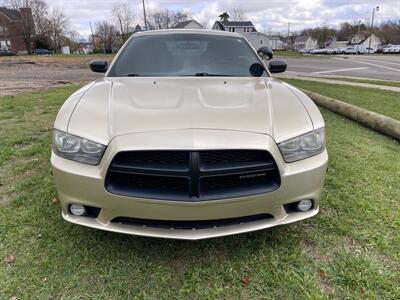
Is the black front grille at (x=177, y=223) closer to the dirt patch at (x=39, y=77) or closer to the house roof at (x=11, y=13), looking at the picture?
the dirt patch at (x=39, y=77)

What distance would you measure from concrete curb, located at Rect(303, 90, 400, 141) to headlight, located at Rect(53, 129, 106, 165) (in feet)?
14.8

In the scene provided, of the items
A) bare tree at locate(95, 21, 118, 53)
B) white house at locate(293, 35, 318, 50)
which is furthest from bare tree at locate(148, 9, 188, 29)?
white house at locate(293, 35, 318, 50)

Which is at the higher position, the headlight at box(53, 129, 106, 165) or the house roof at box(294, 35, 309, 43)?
the house roof at box(294, 35, 309, 43)

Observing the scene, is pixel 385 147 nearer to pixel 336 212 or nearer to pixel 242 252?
pixel 336 212

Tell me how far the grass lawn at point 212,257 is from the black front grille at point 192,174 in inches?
22.0

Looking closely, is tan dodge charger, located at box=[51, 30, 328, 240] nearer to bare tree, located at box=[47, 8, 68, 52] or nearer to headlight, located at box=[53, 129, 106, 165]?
headlight, located at box=[53, 129, 106, 165]

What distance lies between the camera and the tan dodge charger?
5.92 feet

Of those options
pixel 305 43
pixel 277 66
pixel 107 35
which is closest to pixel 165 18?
pixel 107 35

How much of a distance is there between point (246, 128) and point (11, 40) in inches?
3150

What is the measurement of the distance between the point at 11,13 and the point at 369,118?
254 ft

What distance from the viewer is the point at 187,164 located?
1790 mm

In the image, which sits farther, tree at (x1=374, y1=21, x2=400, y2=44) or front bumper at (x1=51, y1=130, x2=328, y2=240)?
tree at (x1=374, y1=21, x2=400, y2=44)

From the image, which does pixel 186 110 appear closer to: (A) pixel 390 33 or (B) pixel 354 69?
(B) pixel 354 69

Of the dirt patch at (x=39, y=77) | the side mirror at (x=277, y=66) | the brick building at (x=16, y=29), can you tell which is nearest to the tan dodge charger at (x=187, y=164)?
the side mirror at (x=277, y=66)
